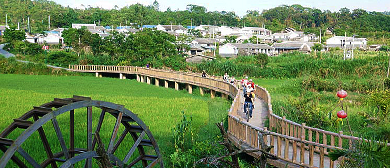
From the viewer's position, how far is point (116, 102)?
30.0 metres

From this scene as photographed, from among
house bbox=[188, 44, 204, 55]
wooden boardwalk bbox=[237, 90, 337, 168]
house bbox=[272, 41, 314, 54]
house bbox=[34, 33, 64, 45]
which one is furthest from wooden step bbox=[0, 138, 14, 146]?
house bbox=[34, 33, 64, 45]

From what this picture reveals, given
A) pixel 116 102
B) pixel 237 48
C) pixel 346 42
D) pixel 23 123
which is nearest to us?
pixel 23 123

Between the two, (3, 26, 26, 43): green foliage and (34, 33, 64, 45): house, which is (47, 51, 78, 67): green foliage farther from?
(34, 33, 64, 45): house

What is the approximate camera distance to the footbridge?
1166 centimetres

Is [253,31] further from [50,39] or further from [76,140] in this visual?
[76,140]

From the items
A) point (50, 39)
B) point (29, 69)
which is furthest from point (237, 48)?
point (29, 69)

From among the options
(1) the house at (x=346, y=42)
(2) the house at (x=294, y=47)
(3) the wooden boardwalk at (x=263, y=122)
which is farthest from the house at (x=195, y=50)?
(3) the wooden boardwalk at (x=263, y=122)

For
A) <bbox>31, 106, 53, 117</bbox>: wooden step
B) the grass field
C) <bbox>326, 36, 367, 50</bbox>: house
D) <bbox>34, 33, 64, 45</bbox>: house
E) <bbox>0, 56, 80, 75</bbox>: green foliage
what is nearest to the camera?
<bbox>31, 106, 53, 117</bbox>: wooden step

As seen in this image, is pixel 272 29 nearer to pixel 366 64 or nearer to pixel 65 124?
pixel 366 64

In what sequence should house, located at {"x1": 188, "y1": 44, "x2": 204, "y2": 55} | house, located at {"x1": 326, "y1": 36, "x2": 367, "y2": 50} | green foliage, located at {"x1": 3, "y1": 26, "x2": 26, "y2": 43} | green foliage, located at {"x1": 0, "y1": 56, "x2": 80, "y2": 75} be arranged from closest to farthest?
green foliage, located at {"x1": 0, "y1": 56, "x2": 80, "y2": 75}
green foliage, located at {"x1": 3, "y1": 26, "x2": 26, "y2": 43}
house, located at {"x1": 188, "y1": 44, "x2": 204, "y2": 55}
house, located at {"x1": 326, "y1": 36, "x2": 367, "y2": 50}

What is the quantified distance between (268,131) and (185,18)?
438 ft

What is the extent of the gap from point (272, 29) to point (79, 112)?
11222cm

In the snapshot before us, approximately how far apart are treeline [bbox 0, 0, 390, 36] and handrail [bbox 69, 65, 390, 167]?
59.6 meters

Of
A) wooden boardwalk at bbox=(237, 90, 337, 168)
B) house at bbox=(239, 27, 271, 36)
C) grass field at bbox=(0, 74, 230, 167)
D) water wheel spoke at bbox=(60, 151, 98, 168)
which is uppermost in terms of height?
house at bbox=(239, 27, 271, 36)
